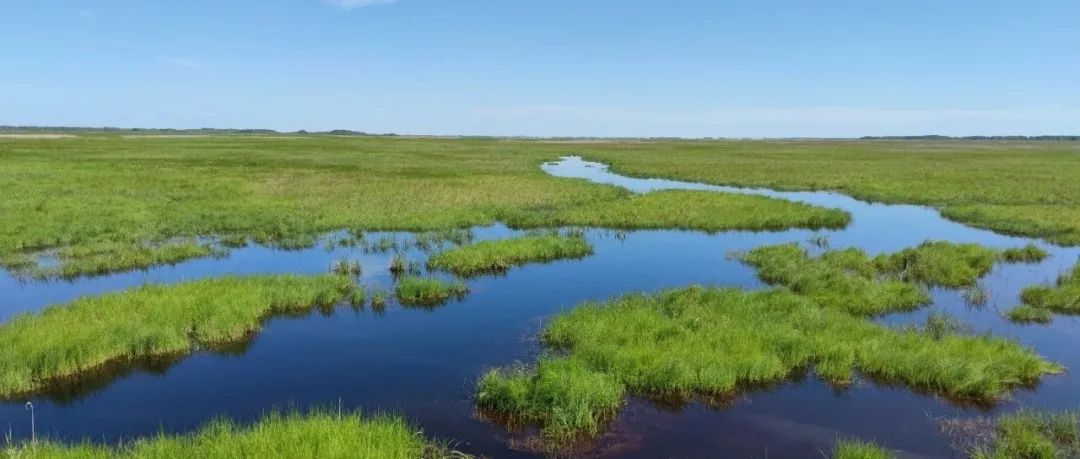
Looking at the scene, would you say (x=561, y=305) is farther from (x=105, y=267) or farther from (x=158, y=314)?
(x=105, y=267)

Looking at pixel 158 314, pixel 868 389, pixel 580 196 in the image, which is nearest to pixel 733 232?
pixel 580 196

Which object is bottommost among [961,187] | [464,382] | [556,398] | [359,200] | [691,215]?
[464,382]

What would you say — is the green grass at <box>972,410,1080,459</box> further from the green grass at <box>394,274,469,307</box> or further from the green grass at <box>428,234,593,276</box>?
the green grass at <box>428,234,593,276</box>

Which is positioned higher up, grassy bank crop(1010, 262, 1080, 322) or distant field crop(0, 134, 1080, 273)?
distant field crop(0, 134, 1080, 273)

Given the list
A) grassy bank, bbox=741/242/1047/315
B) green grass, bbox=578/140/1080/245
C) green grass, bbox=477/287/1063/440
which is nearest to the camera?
green grass, bbox=477/287/1063/440

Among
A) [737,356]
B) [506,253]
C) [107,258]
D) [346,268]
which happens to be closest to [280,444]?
[737,356]

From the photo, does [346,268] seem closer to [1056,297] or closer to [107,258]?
[107,258]

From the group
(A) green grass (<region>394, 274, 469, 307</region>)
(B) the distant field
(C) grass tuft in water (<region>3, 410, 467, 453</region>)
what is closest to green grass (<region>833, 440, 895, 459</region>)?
(C) grass tuft in water (<region>3, 410, 467, 453</region>)
